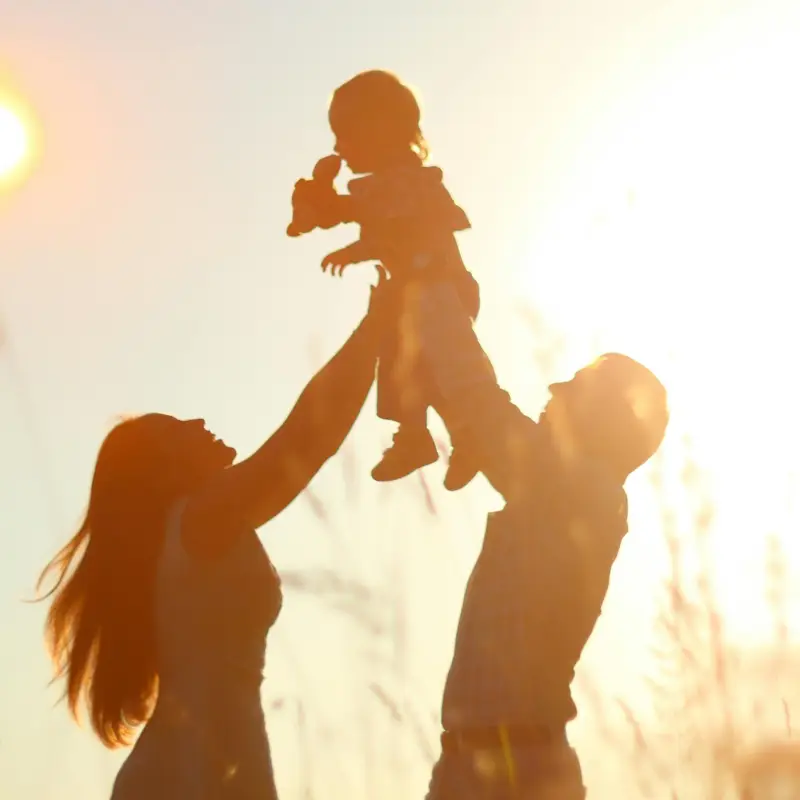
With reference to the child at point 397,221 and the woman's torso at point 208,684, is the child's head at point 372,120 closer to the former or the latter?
the child at point 397,221

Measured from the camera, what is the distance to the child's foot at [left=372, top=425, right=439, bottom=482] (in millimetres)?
5355

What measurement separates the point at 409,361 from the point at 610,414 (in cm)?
91

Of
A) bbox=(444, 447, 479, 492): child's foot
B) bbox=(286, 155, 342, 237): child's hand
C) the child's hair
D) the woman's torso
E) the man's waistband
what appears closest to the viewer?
the man's waistband

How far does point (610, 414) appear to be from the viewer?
443 cm

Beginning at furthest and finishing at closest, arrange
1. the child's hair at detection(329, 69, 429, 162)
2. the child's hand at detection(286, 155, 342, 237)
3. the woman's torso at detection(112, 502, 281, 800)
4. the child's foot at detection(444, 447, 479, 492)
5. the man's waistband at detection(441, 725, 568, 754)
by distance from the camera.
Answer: the child's hair at detection(329, 69, 429, 162), the child's hand at detection(286, 155, 342, 237), the child's foot at detection(444, 447, 479, 492), the woman's torso at detection(112, 502, 281, 800), the man's waistband at detection(441, 725, 568, 754)

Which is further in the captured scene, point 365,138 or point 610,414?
point 365,138

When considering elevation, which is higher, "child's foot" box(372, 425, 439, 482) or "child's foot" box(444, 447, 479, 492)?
"child's foot" box(372, 425, 439, 482)

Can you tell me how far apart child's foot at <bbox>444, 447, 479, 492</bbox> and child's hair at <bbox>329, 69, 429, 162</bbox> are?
4.61ft

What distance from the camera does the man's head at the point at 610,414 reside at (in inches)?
174

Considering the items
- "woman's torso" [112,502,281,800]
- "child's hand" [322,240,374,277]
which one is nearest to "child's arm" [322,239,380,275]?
"child's hand" [322,240,374,277]

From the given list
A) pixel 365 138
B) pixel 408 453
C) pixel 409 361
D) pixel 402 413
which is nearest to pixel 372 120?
pixel 365 138

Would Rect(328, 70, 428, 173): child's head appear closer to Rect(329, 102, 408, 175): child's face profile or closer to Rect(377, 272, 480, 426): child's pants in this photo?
Rect(329, 102, 408, 175): child's face profile

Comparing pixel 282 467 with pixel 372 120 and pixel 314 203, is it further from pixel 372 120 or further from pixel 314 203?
pixel 372 120

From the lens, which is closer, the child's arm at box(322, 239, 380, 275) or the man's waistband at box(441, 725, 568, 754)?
the man's waistband at box(441, 725, 568, 754)
